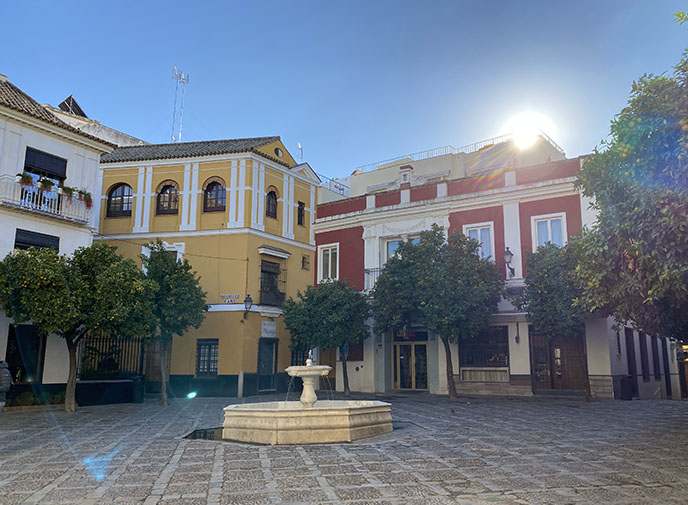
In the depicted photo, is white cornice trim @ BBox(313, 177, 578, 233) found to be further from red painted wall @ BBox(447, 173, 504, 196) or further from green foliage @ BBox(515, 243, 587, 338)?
green foliage @ BBox(515, 243, 587, 338)

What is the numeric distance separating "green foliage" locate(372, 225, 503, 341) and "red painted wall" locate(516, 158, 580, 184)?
10.7 ft

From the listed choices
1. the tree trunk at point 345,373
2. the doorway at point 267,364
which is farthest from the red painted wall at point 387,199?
the doorway at point 267,364

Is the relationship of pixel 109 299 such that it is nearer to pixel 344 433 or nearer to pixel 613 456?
pixel 344 433

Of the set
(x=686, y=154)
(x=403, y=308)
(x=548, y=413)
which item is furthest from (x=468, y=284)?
(x=686, y=154)

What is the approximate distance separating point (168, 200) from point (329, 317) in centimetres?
901

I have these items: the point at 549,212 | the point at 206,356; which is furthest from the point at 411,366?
the point at 206,356

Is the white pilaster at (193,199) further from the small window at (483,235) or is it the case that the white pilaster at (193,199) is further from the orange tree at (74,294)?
the small window at (483,235)

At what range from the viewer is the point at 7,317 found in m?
15.4

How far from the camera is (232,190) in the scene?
2352 centimetres

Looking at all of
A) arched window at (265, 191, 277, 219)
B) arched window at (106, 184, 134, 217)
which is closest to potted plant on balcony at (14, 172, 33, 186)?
arched window at (106, 184, 134, 217)

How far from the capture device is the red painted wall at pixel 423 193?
22406 mm

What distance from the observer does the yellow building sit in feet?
73.7

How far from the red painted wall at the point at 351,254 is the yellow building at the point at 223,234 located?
230 centimetres

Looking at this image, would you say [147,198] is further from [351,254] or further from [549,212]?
[549,212]
